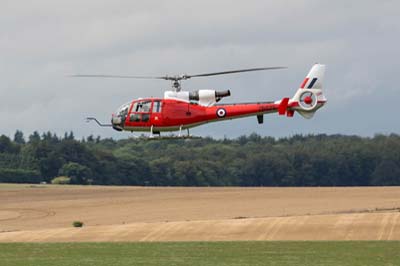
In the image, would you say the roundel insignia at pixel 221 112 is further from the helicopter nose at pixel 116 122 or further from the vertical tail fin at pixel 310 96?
the helicopter nose at pixel 116 122

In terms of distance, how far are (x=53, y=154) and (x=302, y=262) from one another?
108m

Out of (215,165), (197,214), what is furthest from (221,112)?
(215,165)

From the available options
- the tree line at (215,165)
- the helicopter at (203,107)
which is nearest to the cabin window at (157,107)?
the helicopter at (203,107)

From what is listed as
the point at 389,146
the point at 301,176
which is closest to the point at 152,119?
the point at 389,146

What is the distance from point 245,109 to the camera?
186 ft

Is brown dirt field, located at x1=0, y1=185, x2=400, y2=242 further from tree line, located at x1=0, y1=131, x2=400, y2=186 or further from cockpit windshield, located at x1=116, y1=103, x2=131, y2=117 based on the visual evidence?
tree line, located at x1=0, y1=131, x2=400, y2=186

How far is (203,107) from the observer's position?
2254 inches

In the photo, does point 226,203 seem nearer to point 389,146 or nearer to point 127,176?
point 389,146

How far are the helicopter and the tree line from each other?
79828 millimetres

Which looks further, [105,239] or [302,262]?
[105,239]

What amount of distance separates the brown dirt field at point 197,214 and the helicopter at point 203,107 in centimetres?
694

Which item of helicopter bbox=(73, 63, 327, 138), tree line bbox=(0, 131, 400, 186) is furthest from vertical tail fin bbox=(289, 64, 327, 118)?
tree line bbox=(0, 131, 400, 186)

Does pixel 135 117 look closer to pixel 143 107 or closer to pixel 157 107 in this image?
pixel 143 107

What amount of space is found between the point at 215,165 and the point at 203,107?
91.3 m
